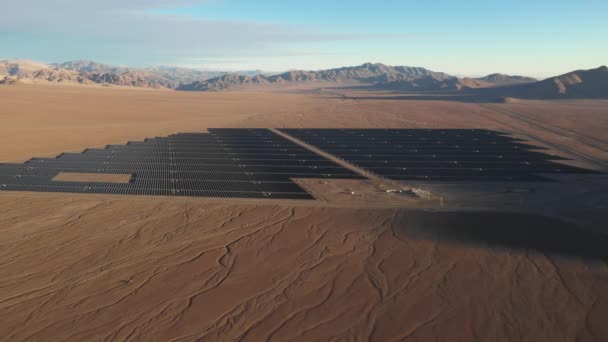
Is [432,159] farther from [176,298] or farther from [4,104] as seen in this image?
[4,104]

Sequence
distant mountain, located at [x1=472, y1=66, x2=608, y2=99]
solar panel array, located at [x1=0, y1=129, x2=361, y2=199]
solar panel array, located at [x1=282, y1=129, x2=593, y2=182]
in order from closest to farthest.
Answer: solar panel array, located at [x1=0, y1=129, x2=361, y2=199] → solar panel array, located at [x1=282, y1=129, x2=593, y2=182] → distant mountain, located at [x1=472, y1=66, x2=608, y2=99]

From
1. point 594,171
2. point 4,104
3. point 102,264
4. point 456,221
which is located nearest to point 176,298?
point 102,264

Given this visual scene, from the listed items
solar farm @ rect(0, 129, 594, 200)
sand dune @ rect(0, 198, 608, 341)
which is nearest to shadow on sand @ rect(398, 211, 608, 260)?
sand dune @ rect(0, 198, 608, 341)

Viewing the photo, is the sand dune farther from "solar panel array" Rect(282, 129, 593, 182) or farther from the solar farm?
"solar panel array" Rect(282, 129, 593, 182)

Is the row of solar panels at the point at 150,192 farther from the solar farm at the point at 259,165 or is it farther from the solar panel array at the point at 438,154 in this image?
the solar panel array at the point at 438,154

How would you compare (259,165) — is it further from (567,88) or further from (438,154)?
(567,88)

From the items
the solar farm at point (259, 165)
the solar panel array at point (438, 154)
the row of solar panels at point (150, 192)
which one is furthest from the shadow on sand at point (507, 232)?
the solar panel array at point (438, 154)

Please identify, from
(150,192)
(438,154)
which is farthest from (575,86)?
(150,192)
